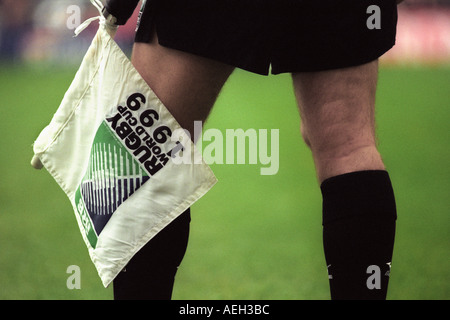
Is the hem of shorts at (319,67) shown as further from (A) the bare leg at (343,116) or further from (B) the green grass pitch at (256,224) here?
(B) the green grass pitch at (256,224)

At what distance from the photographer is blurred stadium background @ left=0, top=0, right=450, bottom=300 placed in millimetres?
2041

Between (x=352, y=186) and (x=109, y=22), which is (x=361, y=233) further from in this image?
(x=109, y=22)

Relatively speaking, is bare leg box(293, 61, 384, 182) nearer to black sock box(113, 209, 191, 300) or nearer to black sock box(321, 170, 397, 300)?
black sock box(321, 170, 397, 300)

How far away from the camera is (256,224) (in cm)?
271

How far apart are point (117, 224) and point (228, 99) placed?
463cm

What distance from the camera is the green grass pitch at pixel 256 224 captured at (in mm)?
2025

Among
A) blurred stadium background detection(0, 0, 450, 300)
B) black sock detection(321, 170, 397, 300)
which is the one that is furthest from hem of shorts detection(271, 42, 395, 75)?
blurred stadium background detection(0, 0, 450, 300)

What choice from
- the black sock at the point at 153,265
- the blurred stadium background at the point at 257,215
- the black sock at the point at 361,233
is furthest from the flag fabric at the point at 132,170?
the blurred stadium background at the point at 257,215

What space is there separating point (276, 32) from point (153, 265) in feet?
1.55

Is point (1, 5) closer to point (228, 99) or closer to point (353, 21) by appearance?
point (228, 99)

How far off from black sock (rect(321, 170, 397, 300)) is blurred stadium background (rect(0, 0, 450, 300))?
2.21ft

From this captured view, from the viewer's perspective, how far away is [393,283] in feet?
6.68

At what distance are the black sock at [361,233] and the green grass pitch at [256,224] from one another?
0.67 meters

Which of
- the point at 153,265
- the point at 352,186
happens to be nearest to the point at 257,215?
the point at 153,265
